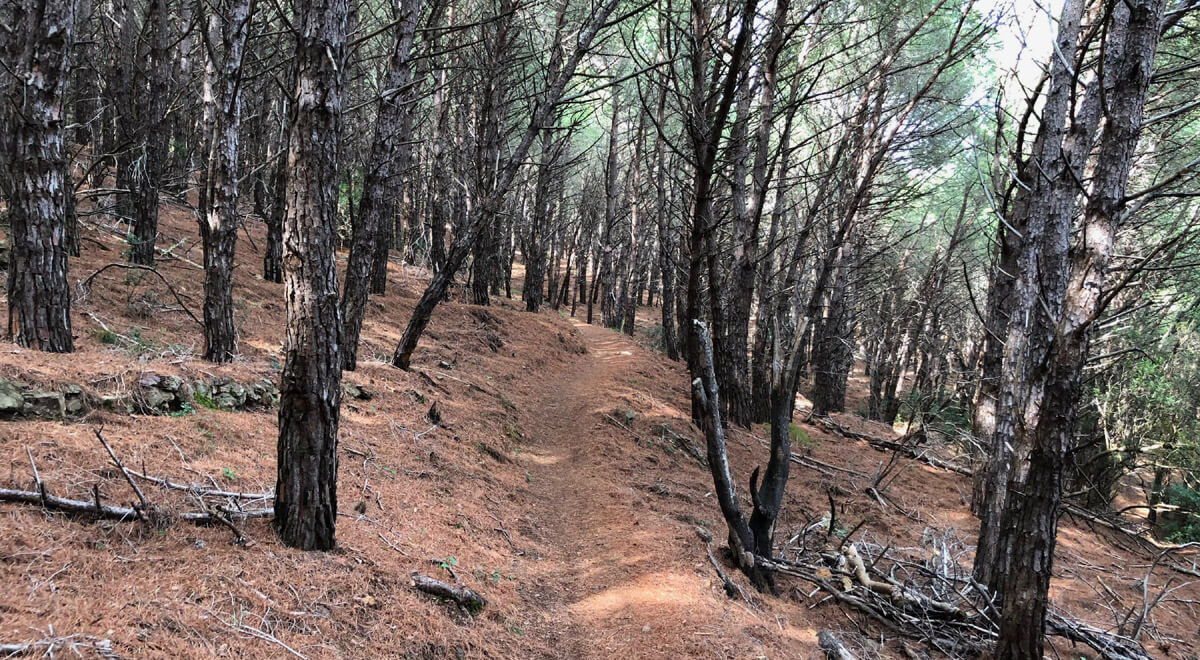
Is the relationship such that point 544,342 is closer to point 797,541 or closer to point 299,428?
point 797,541

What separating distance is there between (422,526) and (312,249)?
8.95 feet

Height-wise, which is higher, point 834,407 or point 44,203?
point 44,203

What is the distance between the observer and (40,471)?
3449mm

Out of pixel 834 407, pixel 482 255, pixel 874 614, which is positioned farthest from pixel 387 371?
pixel 834 407

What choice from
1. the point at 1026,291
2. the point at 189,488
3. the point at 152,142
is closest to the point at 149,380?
the point at 189,488

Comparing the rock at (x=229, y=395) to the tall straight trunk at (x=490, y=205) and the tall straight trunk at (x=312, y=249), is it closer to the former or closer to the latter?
the tall straight trunk at (x=312, y=249)

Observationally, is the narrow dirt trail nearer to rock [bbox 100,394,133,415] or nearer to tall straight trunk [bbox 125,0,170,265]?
rock [bbox 100,394,133,415]

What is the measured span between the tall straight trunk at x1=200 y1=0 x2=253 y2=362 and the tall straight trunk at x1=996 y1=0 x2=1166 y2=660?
288 inches

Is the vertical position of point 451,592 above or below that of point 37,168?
below

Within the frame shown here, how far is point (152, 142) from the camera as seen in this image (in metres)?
9.59

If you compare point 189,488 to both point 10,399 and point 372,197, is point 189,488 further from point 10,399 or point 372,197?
point 372,197

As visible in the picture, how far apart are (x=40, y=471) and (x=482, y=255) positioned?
13329mm

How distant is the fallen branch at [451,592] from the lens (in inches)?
162

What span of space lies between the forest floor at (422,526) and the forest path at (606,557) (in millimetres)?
25
